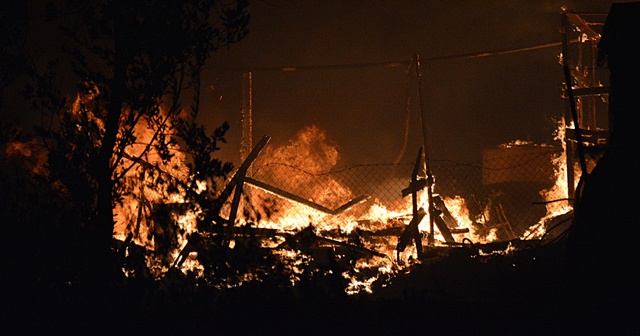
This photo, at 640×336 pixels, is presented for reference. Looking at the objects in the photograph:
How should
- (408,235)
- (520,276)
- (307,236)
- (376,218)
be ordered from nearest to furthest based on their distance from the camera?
1. (307,236)
2. (520,276)
3. (408,235)
4. (376,218)

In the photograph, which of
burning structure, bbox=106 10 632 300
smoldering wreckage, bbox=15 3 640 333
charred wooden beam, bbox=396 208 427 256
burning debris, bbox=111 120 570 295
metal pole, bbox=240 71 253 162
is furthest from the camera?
metal pole, bbox=240 71 253 162

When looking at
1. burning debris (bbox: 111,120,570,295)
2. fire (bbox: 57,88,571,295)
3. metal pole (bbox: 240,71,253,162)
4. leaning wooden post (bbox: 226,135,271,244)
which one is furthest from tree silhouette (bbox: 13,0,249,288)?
metal pole (bbox: 240,71,253,162)

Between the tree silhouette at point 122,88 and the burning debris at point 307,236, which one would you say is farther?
the burning debris at point 307,236

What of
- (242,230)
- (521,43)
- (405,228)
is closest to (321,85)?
(521,43)

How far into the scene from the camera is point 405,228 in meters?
9.61

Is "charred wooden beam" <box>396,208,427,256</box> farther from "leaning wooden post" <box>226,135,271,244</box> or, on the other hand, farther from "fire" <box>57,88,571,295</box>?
"leaning wooden post" <box>226,135,271,244</box>

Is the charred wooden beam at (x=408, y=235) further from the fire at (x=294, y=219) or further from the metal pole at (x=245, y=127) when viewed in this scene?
the metal pole at (x=245, y=127)

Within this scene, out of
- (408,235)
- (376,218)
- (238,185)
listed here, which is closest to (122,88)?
(238,185)

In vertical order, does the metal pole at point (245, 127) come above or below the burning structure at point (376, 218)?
above

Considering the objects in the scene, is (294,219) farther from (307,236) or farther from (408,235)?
(307,236)

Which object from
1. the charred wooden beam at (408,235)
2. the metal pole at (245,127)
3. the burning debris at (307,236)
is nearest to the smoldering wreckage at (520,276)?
the burning debris at (307,236)

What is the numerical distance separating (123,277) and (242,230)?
117 cm

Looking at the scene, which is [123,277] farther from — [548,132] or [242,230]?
[548,132]

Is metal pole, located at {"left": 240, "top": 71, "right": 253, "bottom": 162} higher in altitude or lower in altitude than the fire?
higher
